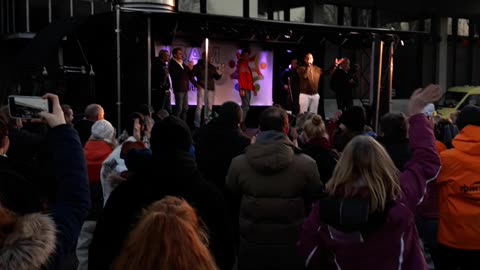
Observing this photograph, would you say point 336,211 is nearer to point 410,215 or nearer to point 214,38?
point 410,215

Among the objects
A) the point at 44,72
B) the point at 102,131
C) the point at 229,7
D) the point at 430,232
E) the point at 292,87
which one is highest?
the point at 229,7

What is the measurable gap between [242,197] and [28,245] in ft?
8.44

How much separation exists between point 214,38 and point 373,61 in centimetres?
417

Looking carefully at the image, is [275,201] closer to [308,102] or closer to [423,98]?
[423,98]

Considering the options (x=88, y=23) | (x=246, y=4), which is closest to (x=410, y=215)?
(x=88, y=23)

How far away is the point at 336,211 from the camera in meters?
2.92

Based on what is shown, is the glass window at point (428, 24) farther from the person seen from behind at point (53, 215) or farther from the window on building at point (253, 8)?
the person seen from behind at point (53, 215)

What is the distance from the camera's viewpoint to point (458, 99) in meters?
20.0

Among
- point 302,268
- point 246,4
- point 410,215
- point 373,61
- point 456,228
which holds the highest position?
point 246,4

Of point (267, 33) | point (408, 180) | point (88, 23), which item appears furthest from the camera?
point (267, 33)

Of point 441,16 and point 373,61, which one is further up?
point 441,16

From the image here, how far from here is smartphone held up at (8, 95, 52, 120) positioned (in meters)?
2.69

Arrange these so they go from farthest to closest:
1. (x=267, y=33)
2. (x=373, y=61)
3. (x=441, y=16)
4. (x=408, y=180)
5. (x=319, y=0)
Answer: (x=441, y=16), (x=319, y=0), (x=373, y=61), (x=267, y=33), (x=408, y=180)

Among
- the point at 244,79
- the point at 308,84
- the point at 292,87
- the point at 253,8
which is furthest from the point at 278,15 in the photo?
the point at 308,84
